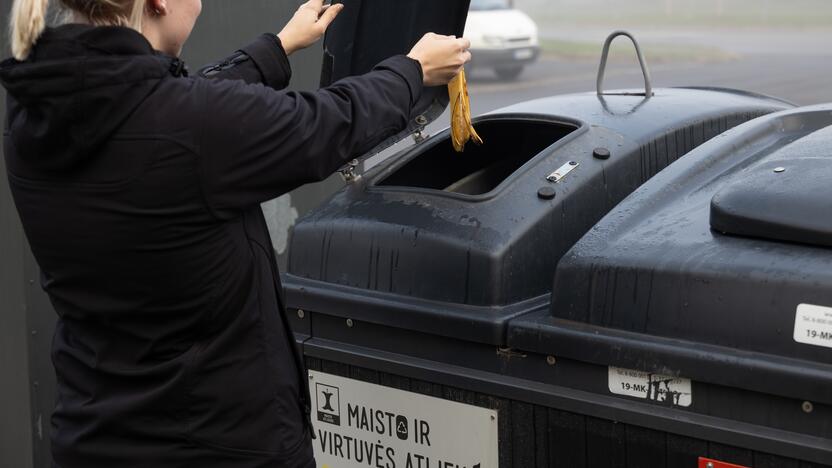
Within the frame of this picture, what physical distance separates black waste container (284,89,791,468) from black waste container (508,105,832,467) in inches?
1.6

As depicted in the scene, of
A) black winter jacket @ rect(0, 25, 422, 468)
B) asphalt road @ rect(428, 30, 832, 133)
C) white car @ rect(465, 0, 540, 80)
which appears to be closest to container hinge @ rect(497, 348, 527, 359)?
black winter jacket @ rect(0, 25, 422, 468)

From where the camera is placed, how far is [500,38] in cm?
1712

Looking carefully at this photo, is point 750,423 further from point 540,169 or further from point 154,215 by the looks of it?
point 154,215

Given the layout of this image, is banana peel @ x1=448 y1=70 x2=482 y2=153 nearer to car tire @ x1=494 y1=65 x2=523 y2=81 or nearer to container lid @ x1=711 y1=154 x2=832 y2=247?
container lid @ x1=711 y1=154 x2=832 y2=247

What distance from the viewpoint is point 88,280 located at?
183 cm

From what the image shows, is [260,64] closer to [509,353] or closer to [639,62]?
[509,353]

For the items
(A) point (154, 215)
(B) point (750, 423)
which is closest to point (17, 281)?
(A) point (154, 215)

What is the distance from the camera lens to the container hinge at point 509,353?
7.25 ft

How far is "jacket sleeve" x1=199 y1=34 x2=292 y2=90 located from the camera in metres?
2.21

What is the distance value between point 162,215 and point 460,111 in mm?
891

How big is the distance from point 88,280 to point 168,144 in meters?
0.29

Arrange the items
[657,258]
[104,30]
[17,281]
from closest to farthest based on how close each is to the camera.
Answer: [104,30], [657,258], [17,281]

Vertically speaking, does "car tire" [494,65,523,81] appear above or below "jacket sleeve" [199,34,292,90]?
below

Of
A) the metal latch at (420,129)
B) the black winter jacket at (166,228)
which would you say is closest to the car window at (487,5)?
the metal latch at (420,129)
